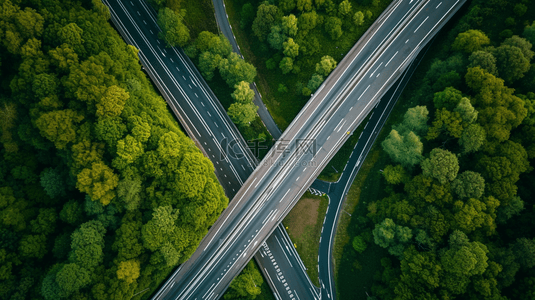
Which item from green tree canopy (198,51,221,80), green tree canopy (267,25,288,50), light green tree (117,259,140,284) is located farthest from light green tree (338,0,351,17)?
light green tree (117,259,140,284)

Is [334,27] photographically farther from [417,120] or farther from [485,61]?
[485,61]

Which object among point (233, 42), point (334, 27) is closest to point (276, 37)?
point (233, 42)

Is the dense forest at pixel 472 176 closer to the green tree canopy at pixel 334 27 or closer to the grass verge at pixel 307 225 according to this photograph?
the grass verge at pixel 307 225

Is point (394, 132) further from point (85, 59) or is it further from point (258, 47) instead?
point (85, 59)

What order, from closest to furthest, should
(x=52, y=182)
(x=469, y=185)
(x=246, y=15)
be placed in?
(x=469, y=185) → (x=52, y=182) → (x=246, y=15)

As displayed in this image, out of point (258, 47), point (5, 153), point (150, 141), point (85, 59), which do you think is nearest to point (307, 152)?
point (258, 47)
